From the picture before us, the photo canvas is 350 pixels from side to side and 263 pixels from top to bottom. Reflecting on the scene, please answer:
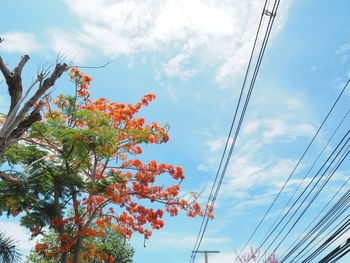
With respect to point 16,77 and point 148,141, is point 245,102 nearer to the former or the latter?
point 16,77

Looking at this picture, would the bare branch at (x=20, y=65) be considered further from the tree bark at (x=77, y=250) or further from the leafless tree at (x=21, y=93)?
the tree bark at (x=77, y=250)

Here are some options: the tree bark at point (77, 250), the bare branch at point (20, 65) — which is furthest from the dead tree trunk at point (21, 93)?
the tree bark at point (77, 250)

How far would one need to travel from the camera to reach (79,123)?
12.5 metres

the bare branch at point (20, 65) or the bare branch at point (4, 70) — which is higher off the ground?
the bare branch at point (20, 65)

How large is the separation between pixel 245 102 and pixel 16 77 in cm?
463

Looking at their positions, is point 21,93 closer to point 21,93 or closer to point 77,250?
point 21,93

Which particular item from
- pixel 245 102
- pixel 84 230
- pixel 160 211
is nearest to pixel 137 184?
pixel 160 211

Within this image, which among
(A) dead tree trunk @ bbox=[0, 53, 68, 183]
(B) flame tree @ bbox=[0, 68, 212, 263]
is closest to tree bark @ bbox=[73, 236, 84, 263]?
(B) flame tree @ bbox=[0, 68, 212, 263]

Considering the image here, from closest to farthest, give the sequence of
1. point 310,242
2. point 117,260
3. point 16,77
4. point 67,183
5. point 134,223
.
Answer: point 16,77 < point 310,242 < point 67,183 < point 134,223 < point 117,260

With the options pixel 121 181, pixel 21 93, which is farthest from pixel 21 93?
pixel 121 181

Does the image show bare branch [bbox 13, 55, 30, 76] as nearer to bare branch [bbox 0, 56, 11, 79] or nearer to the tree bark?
bare branch [bbox 0, 56, 11, 79]

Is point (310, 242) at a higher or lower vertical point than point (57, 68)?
lower

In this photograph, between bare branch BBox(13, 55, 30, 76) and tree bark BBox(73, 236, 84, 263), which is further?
tree bark BBox(73, 236, 84, 263)

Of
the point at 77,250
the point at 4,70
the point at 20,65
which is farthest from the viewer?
the point at 77,250
